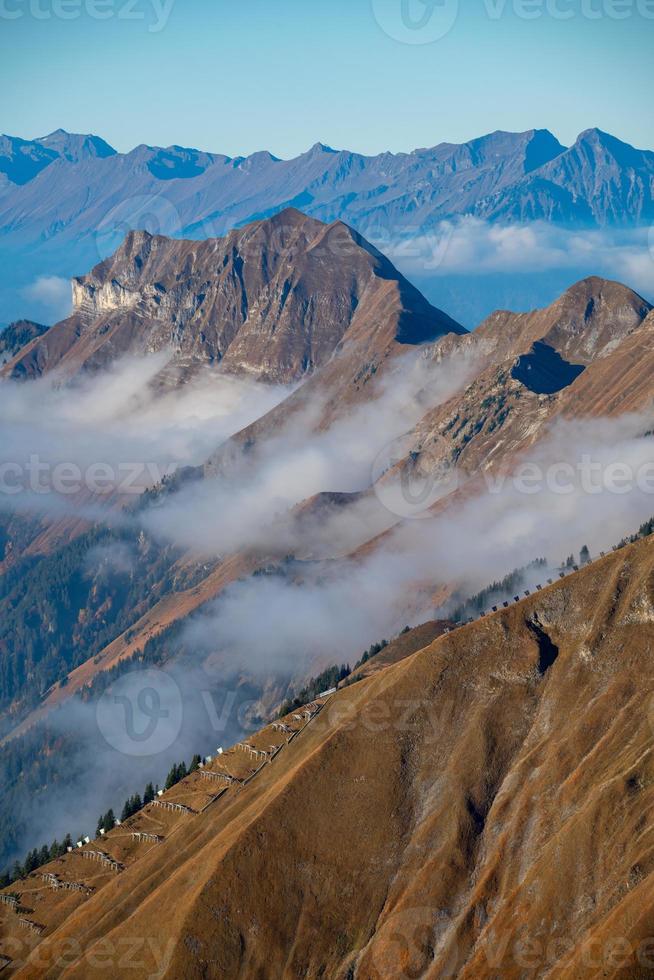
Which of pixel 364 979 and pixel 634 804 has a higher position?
pixel 634 804

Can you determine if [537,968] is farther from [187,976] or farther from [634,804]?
[187,976]

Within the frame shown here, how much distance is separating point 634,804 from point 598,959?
34.5 m

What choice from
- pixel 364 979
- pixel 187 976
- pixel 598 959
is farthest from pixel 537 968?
pixel 187 976

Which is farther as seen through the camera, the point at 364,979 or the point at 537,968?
the point at 364,979

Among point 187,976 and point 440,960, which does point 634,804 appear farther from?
point 187,976

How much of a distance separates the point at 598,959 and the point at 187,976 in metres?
72.4

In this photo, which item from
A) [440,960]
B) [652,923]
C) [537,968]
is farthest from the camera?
[440,960]

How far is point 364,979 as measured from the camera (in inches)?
7864

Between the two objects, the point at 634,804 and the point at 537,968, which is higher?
the point at 634,804

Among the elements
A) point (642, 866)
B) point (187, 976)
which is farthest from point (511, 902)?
point (187, 976)

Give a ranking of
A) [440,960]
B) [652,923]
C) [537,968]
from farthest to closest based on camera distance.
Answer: [440,960], [537,968], [652,923]

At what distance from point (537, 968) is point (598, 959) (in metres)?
15.5

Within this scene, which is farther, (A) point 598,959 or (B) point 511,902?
(B) point 511,902

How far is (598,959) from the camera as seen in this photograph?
171m
